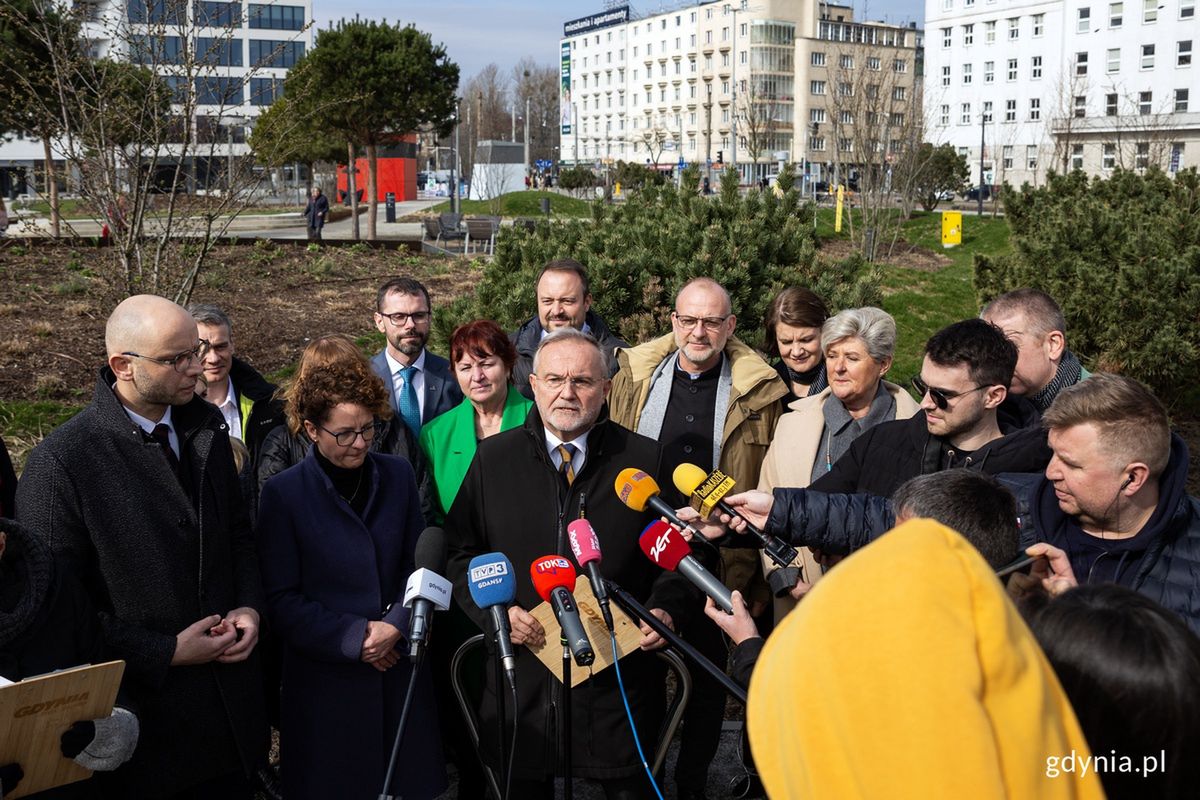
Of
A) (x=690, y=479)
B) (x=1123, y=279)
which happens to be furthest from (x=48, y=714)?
(x=1123, y=279)

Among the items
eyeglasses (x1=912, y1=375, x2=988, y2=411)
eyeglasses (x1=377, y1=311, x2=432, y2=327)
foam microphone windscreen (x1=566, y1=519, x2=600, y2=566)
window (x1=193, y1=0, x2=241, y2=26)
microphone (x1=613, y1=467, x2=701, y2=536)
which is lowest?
foam microphone windscreen (x1=566, y1=519, x2=600, y2=566)

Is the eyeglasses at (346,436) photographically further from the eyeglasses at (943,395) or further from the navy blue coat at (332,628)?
the eyeglasses at (943,395)

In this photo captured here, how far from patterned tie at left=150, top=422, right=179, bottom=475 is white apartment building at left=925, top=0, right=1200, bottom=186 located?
5306 cm

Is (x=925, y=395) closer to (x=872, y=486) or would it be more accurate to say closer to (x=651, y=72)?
(x=872, y=486)

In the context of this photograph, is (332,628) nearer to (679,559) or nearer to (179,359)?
(179,359)

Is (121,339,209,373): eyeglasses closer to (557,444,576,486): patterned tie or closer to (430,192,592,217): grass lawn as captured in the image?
(557,444,576,486): patterned tie

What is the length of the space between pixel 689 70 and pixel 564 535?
355 ft

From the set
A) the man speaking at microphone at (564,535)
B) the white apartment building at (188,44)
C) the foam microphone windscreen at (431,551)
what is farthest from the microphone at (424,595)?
the white apartment building at (188,44)

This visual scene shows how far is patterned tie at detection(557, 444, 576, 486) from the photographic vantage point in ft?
12.8

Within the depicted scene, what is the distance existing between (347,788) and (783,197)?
5486mm

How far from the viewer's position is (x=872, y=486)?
3.97 meters

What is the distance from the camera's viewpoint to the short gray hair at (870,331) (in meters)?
4.55

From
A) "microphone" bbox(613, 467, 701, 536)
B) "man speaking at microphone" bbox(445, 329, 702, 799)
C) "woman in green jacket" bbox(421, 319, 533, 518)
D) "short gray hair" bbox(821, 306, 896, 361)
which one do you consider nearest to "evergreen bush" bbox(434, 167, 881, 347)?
"short gray hair" bbox(821, 306, 896, 361)

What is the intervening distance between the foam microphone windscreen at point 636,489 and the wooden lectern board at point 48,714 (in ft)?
4.94
